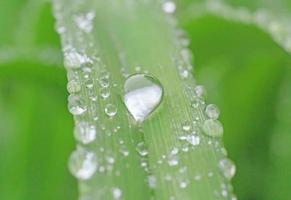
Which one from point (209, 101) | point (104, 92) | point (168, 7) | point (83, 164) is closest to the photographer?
point (83, 164)

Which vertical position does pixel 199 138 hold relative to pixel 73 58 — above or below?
below

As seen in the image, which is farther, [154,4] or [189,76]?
[154,4]

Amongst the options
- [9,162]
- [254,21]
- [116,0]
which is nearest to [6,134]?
[9,162]

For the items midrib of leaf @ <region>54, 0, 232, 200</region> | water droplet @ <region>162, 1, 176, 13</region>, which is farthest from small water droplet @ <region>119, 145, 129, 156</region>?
water droplet @ <region>162, 1, 176, 13</region>

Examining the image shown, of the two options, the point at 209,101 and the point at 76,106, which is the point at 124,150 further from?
the point at 209,101

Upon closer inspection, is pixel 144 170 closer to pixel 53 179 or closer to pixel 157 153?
pixel 157 153

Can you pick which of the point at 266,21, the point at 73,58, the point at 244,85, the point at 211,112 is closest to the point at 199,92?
the point at 211,112
